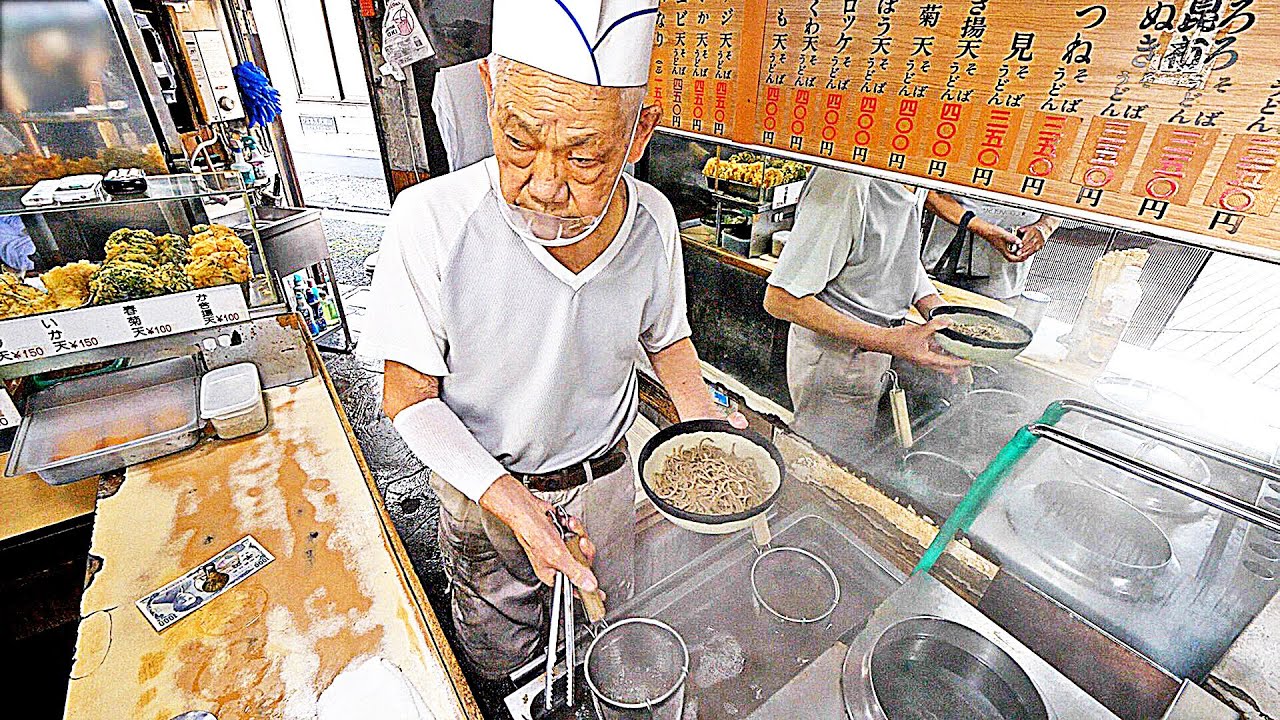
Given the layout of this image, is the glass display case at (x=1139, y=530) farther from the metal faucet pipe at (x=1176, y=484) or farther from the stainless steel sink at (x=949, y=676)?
the stainless steel sink at (x=949, y=676)

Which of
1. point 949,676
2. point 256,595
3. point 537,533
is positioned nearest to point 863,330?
point 949,676

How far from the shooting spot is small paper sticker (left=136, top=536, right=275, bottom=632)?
1428 mm

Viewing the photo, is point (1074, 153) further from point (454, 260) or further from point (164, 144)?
point (164, 144)

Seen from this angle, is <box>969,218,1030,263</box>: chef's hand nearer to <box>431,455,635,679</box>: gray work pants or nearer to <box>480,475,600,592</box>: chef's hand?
<box>431,455,635,679</box>: gray work pants

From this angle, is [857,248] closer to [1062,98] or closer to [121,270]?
[1062,98]

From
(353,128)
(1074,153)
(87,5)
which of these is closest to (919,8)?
(1074,153)

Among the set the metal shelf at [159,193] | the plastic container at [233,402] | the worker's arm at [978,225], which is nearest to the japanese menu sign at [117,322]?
the plastic container at [233,402]

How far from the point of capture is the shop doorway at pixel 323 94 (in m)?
10.1

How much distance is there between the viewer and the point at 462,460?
4.65 feet

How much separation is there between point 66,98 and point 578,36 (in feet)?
7.96

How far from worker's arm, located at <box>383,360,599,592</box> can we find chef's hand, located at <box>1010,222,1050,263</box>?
145 centimetres

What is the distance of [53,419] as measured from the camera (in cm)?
191

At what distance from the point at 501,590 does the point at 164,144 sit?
2.49 m

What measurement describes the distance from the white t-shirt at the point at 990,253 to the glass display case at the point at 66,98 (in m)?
3.06
